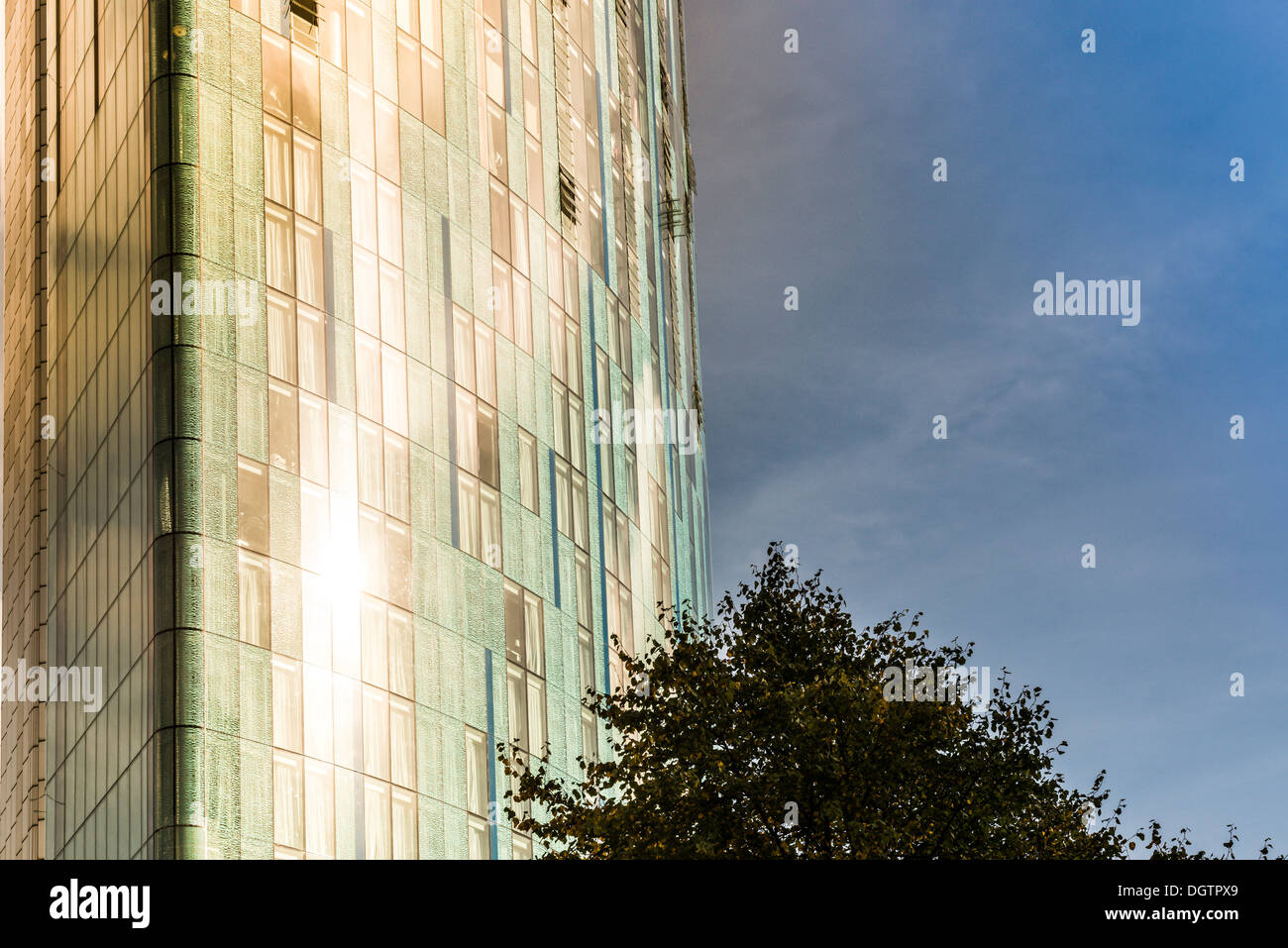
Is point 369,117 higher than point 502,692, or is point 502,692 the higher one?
point 369,117

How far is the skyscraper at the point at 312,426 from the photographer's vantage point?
4550 centimetres

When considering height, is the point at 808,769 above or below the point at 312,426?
below

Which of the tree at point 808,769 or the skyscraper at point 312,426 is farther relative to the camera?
the skyscraper at point 312,426

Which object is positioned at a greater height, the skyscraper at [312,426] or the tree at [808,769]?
the skyscraper at [312,426]

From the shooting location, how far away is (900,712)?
34344 mm

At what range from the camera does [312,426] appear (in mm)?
49031

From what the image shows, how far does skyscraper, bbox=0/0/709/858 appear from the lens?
4550 centimetres

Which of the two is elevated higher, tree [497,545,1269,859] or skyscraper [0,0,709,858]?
skyscraper [0,0,709,858]

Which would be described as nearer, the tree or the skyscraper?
the tree

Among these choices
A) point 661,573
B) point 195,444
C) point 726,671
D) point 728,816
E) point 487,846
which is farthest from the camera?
point 661,573

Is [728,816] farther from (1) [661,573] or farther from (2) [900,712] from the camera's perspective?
(1) [661,573]

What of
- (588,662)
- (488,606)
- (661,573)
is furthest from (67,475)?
(661,573)

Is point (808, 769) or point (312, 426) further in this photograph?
point (312, 426)
